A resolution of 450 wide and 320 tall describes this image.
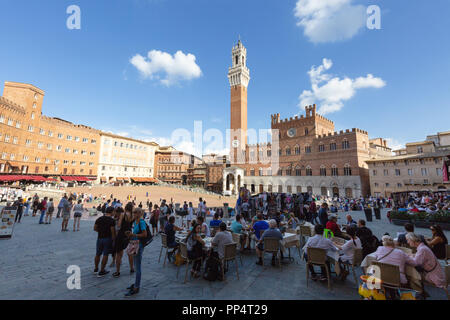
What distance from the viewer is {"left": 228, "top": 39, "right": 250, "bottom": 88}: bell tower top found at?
166 feet

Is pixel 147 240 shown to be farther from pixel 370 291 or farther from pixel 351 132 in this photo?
pixel 351 132

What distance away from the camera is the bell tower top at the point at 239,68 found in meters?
50.7

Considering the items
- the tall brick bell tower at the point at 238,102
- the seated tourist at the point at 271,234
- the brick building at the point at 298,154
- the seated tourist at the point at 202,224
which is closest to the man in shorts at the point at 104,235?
the seated tourist at the point at 202,224

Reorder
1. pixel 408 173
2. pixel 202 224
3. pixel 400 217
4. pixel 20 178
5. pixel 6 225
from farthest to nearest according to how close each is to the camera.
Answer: pixel 20 178, pixel 408 173, pixel 400 217, pixel 6 225, pixel 202 224

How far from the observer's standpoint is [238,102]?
49.4 meters

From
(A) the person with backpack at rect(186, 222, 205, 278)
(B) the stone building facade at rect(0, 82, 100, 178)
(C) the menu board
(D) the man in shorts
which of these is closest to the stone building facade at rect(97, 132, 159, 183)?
(B) the stone building facade at rect(0, 82, 100, 178)

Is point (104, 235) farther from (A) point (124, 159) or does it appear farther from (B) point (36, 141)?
(A) point (124, 159)

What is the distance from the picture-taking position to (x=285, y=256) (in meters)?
6.19

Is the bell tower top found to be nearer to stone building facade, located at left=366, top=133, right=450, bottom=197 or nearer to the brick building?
the brick building

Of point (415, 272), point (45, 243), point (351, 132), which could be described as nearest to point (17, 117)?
point (45, 243)

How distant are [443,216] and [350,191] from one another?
926 inches

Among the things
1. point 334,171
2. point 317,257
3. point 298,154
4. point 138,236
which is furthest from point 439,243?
point 298,154

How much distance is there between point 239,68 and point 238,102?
959 cm

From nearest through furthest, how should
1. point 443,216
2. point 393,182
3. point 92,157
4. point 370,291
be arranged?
1. point 370,291
2. point 443,216
3. point 393,182
4. point 92,157
